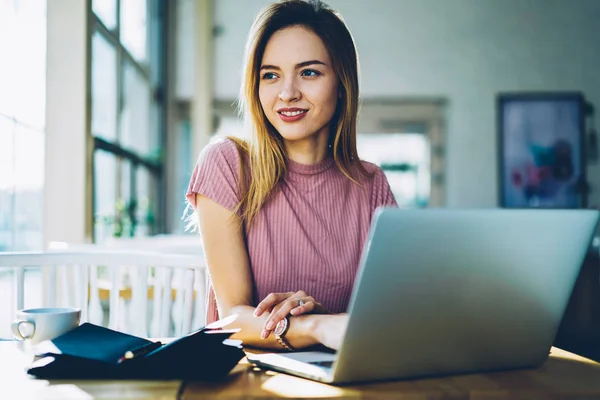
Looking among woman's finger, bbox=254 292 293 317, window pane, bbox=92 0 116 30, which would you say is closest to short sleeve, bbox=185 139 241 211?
woman's finger, bbox=254 292 293 317

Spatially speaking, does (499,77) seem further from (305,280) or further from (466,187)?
(305,280)

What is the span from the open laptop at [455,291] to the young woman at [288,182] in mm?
444

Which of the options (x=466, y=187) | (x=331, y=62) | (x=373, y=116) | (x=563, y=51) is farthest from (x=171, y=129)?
(x=331, y=62)

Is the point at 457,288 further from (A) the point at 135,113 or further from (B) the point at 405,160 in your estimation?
(B) the point at 405,160

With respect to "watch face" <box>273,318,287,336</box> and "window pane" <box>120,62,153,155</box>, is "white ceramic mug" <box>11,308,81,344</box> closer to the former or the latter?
"watch face" <box>273,318,287,336</box>

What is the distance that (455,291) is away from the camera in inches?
27.2

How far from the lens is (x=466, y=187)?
5695 millimetres

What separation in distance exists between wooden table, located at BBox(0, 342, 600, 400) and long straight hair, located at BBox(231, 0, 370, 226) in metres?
0.54

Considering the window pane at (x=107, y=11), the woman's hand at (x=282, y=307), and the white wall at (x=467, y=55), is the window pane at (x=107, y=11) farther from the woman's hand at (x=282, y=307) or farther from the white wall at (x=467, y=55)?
the woman's hand at (x=282, y=307)

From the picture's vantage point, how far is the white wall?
225 inches

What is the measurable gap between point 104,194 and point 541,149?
13.5ft

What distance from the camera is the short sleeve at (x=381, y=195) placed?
1411 millimetres

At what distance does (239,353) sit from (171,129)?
5.11 meters

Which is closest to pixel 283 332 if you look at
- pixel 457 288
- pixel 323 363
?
pixel 323 363
